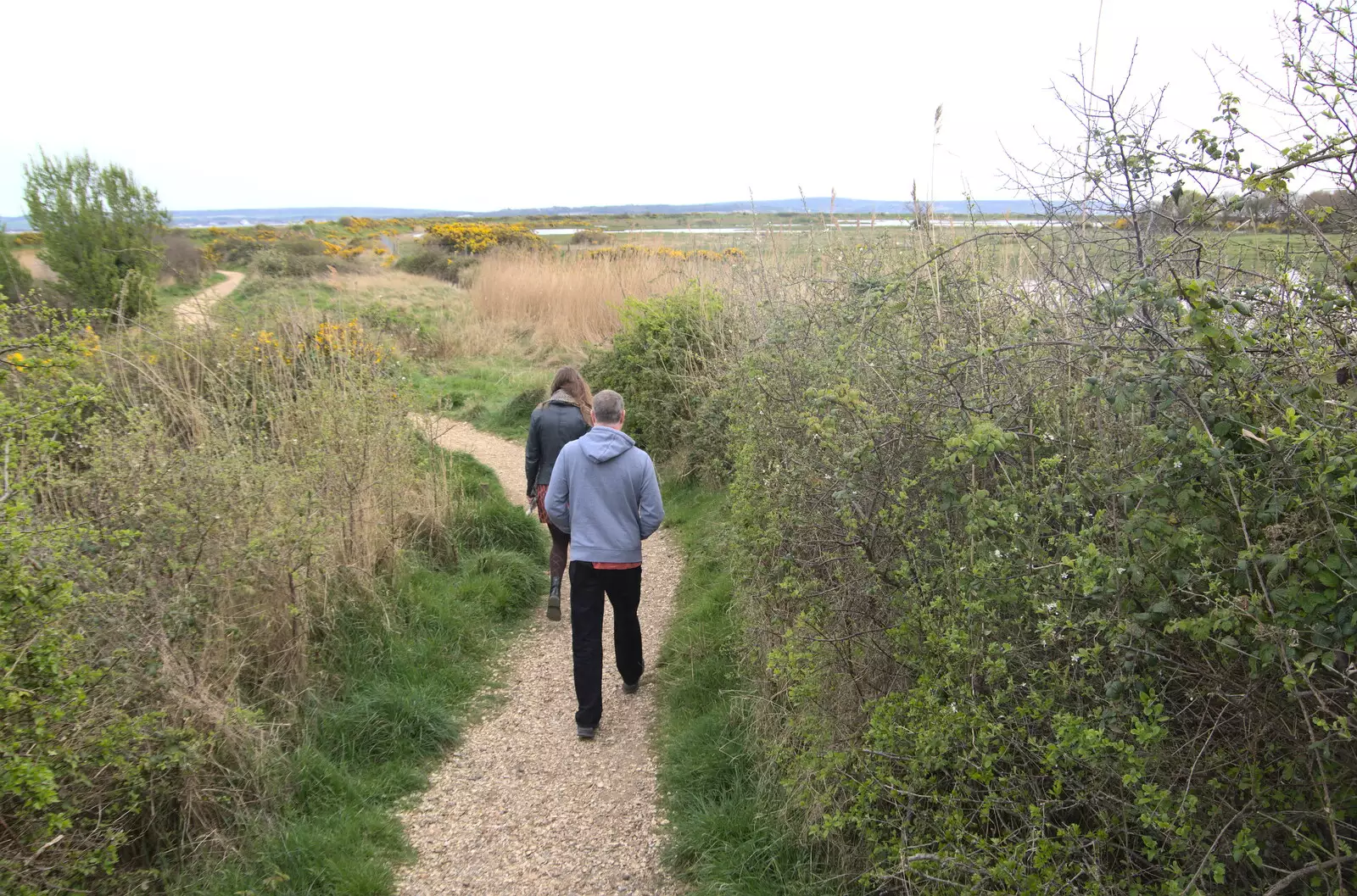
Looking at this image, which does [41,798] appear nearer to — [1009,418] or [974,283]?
[1009,418]

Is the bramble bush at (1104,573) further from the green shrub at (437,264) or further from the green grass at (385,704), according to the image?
the green shrub at (437,264)

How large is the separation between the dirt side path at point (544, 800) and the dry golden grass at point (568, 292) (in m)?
8.66

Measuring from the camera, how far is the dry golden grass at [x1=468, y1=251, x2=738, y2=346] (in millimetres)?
14992

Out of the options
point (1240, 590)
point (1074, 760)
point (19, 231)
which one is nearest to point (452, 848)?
point (1074, 760)

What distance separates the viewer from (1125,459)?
8.94ft

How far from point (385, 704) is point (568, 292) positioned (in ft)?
41.3

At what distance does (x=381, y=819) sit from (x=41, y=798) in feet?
5.10

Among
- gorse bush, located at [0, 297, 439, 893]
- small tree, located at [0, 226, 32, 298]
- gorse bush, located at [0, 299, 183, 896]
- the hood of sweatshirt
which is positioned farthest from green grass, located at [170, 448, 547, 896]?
small tree, located at [0, 226, 32, 298]

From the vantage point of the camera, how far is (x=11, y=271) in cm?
1271

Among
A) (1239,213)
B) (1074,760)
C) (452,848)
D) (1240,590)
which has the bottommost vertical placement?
(452,848)

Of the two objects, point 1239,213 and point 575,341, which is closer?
point 1239,213

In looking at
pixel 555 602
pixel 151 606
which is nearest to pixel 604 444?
pixel 555 602

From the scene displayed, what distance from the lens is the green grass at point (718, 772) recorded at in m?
3.62

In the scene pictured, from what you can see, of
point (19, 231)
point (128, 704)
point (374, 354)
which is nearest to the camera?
point (128, 704)
